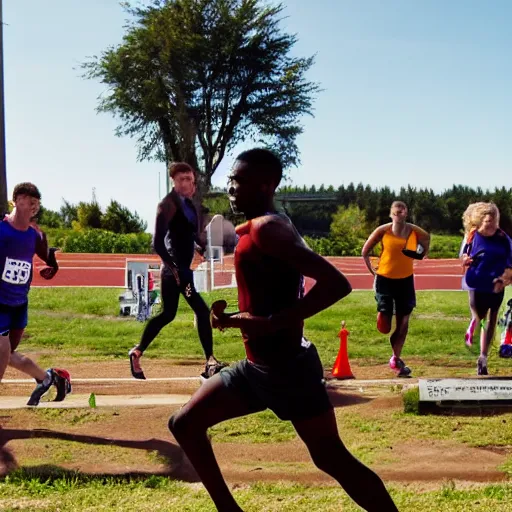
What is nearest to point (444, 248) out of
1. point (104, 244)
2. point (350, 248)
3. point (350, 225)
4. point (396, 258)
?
point (350, 248)

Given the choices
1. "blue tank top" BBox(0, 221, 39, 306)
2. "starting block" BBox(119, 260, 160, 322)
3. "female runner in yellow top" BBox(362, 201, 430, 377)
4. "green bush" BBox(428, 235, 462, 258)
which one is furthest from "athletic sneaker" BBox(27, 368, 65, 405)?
"green bush" BBox(428, 235, 462, 258)

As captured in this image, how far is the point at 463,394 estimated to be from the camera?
6.23 meters

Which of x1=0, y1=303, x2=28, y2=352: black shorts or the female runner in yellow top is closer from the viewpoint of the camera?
x1=0, y1=303, x2=28, y2=352: black shorts

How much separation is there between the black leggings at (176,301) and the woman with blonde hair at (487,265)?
302 cm

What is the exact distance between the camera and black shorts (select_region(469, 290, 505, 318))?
26.8 feet

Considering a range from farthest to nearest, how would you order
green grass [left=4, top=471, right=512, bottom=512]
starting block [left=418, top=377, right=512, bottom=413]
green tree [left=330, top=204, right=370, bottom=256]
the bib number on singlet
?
1. green tree [left=330, top=204, right=370, bottom=256]
2. starting block [left=418, top=377, right=512, bottom=413]
3. the bib number on singlet
4. green grass [left=4, top=471, right=512, bottom=512]

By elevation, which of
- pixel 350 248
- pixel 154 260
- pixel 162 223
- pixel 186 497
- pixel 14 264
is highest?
pixel 162 223

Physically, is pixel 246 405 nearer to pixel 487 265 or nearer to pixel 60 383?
pixel 60 383

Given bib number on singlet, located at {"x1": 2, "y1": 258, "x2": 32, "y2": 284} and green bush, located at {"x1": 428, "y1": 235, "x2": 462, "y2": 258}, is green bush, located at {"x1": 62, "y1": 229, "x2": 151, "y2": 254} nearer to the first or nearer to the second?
green bush, located at {"x1": 428, "y1": 235, "x2": 462, "y2": 258}

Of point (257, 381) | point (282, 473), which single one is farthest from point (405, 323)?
point (257, 381)

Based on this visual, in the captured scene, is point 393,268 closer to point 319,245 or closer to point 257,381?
point 257,381

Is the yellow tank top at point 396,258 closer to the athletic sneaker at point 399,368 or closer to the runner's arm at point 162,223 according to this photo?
the athletic sneaker at point 399,368

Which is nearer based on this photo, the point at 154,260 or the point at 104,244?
the point at 154,260

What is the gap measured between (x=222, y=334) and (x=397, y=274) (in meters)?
4.44
